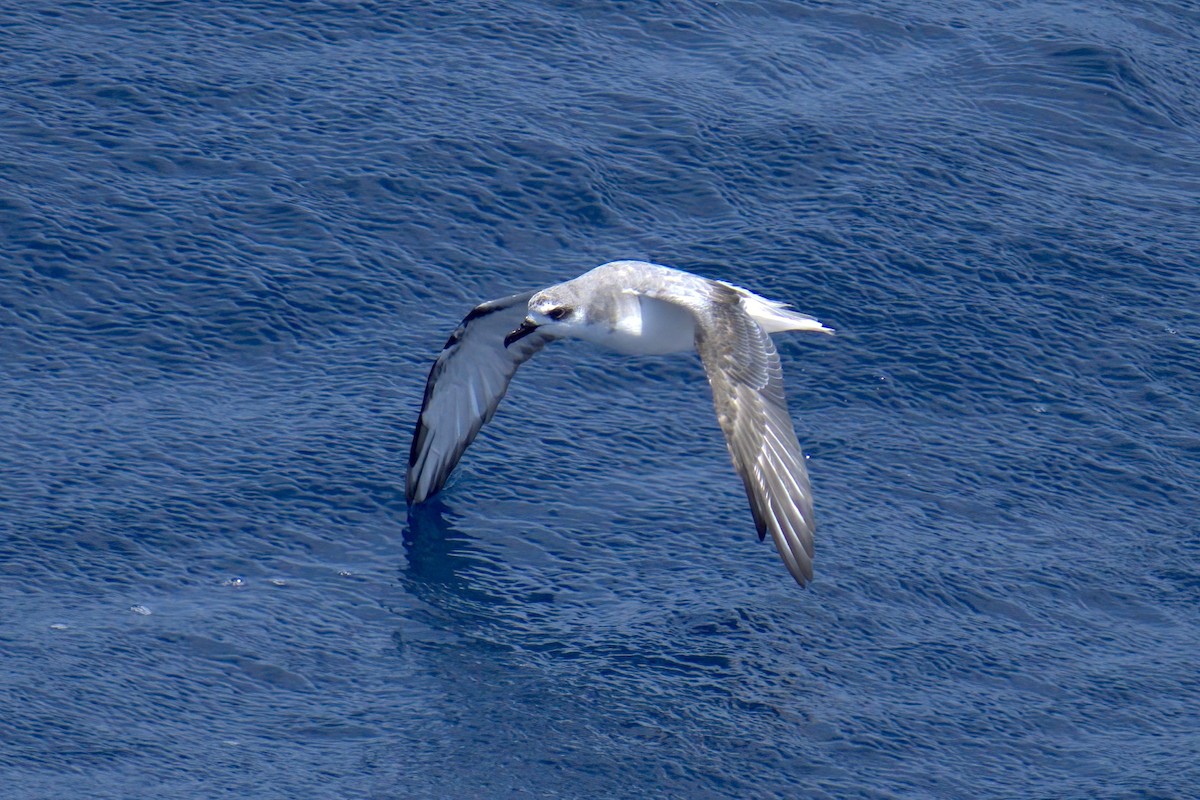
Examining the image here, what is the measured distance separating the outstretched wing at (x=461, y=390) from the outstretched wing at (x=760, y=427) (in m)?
3.03

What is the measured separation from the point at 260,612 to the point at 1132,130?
16.7m

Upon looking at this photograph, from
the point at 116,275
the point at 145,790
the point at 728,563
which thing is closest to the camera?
the point at 145,790

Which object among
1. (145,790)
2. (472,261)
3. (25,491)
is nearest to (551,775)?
(145,790)

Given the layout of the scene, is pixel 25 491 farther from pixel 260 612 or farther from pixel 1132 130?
pixel 1132 130

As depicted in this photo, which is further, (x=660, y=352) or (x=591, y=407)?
(x=591, y=407)

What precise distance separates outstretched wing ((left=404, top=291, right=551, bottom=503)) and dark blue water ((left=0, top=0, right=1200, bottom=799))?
50 centimetres

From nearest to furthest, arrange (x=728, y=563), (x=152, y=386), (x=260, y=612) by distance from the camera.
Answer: (x=260, y=612)
(x=728, y=563)
(x=152, y=386)

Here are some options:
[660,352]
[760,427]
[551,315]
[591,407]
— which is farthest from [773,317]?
[591,407]

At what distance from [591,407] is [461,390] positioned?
212 cm

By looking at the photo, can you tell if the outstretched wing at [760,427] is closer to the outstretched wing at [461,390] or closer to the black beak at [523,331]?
the black beak at [523,331]

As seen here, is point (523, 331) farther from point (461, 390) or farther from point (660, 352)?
point (461, 390)

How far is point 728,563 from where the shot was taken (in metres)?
18.2

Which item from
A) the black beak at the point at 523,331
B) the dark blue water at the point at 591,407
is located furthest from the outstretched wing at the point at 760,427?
the dark blue water at the point at 591,407

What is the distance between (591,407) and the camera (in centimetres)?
2091
